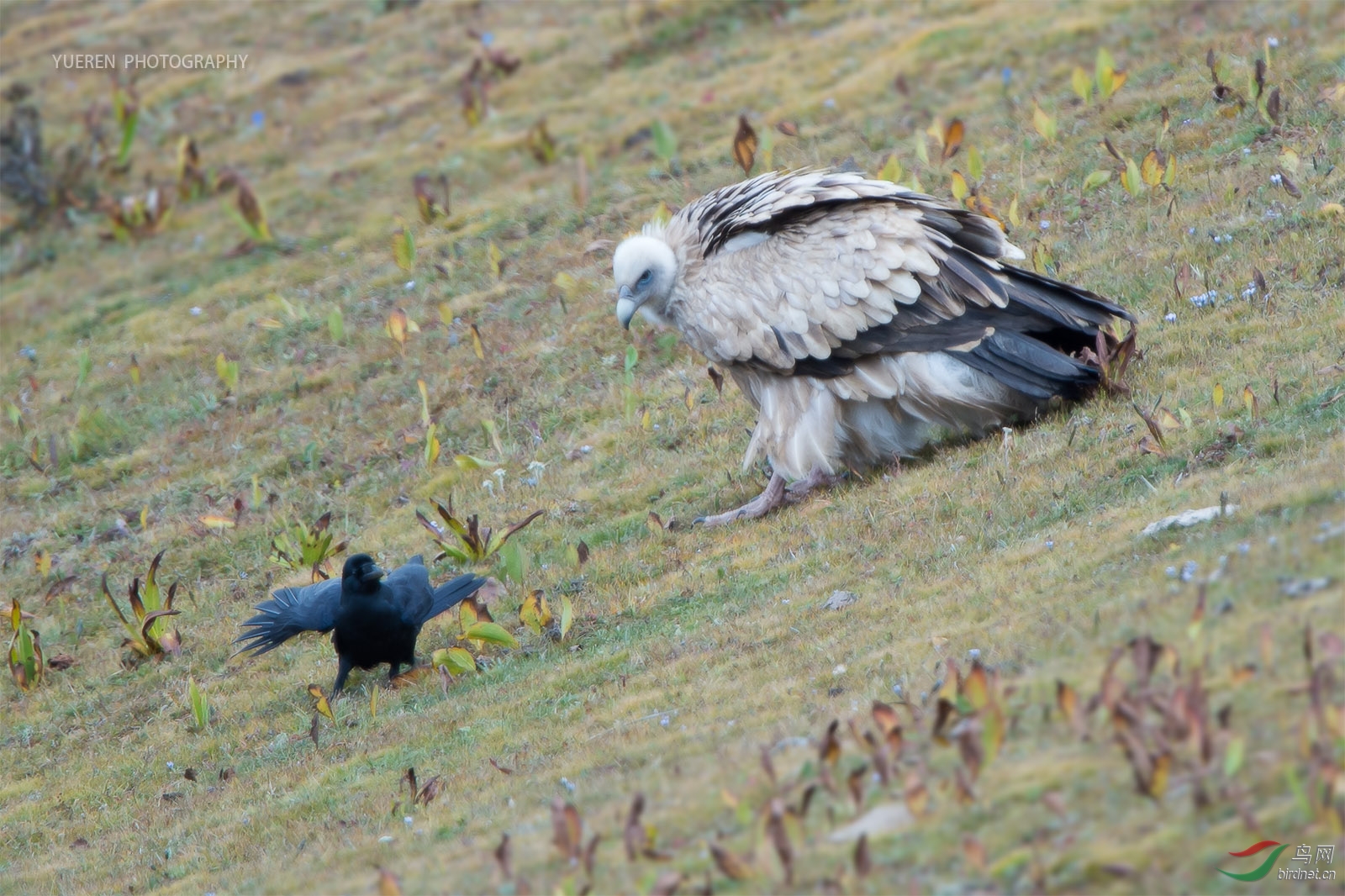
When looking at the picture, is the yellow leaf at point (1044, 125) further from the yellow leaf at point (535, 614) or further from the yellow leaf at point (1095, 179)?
the yellow leaf at point (535, 614)

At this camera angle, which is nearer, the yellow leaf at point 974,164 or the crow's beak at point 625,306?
the crow's beak at point 625,306

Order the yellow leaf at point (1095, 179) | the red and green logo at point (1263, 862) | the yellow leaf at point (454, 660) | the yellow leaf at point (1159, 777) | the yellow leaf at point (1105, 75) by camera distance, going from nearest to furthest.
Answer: the red and green logo at point (1263, 862), the yellow leaf at point (1159, 777), the yellow leaf at point (454, 660), the yellow leaf at point (1095, 179), the yellow leaf at point (1105, 75)

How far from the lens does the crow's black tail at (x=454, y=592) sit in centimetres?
784

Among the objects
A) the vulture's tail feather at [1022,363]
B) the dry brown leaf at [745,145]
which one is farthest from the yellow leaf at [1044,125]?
the vulture's tail feather at [1022,363]

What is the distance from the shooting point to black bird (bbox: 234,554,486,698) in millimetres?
7406

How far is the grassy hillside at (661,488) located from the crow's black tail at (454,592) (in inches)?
12.0

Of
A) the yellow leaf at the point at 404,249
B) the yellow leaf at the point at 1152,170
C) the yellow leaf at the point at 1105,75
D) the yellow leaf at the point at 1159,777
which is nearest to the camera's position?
the yellow leaf at the point at 1159,777

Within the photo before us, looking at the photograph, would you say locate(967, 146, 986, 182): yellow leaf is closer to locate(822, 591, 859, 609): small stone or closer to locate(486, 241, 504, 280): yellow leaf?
locate(486, 241, 504, 280): yellow leaf

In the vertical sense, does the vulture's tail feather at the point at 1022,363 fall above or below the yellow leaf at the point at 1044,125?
below

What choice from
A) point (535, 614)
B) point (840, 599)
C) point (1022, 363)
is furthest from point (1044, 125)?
point (535, 614)

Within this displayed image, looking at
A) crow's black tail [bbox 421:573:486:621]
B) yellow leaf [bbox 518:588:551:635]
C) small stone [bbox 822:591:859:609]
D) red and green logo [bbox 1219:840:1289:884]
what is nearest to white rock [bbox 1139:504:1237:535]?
small stone [bbox 822:591:859:609]

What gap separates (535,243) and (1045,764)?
33.2 ft

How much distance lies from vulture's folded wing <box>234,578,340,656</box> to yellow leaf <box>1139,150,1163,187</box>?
659cm

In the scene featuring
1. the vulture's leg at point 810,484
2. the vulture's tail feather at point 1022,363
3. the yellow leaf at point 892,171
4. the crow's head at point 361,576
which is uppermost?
the yellow leaf at point 892,171
